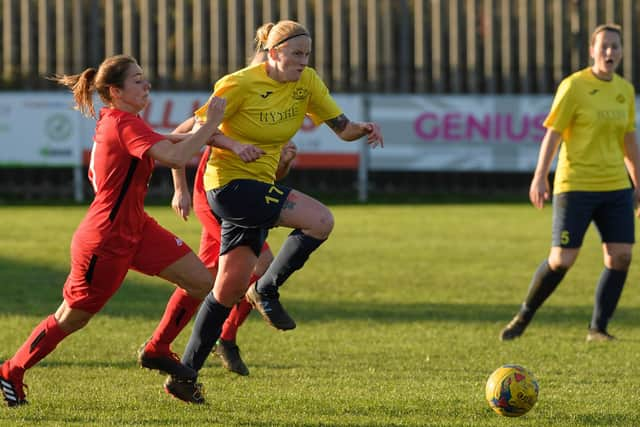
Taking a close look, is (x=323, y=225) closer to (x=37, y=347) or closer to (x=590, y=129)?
(x=37, y=347)

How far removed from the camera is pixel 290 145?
707cm

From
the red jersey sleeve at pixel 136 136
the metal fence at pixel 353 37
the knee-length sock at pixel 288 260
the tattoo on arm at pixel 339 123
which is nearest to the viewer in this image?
the red jersey sleeve at pixel 136 136

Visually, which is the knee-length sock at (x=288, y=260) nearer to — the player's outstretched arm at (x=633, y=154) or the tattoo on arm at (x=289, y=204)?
the tattoo on arm at (x=289, y=204)

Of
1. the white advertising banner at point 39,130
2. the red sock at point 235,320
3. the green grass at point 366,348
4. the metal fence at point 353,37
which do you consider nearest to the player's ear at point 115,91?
the green grass at point 366,348

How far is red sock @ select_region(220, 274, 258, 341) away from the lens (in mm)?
7160

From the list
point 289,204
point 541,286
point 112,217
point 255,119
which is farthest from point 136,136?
point 541,286

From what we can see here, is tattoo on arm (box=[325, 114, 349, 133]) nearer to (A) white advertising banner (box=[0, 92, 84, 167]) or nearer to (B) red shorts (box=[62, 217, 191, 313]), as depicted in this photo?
(B) red shorts (box=[62, 217, 191, 313])

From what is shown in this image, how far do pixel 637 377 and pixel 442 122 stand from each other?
15.7 meters

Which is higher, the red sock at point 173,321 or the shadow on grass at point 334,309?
the red sock at point 173,321

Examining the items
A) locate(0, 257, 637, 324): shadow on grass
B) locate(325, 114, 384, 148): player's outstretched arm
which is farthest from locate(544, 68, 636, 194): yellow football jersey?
locate(325, 114, 384, 148): player's outstretched arm

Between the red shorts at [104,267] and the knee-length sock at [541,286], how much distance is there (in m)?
3.28

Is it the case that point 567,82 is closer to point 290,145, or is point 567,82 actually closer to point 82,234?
point 290,145

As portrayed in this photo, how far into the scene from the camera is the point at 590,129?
8.06 m

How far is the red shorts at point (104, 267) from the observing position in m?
5.74
